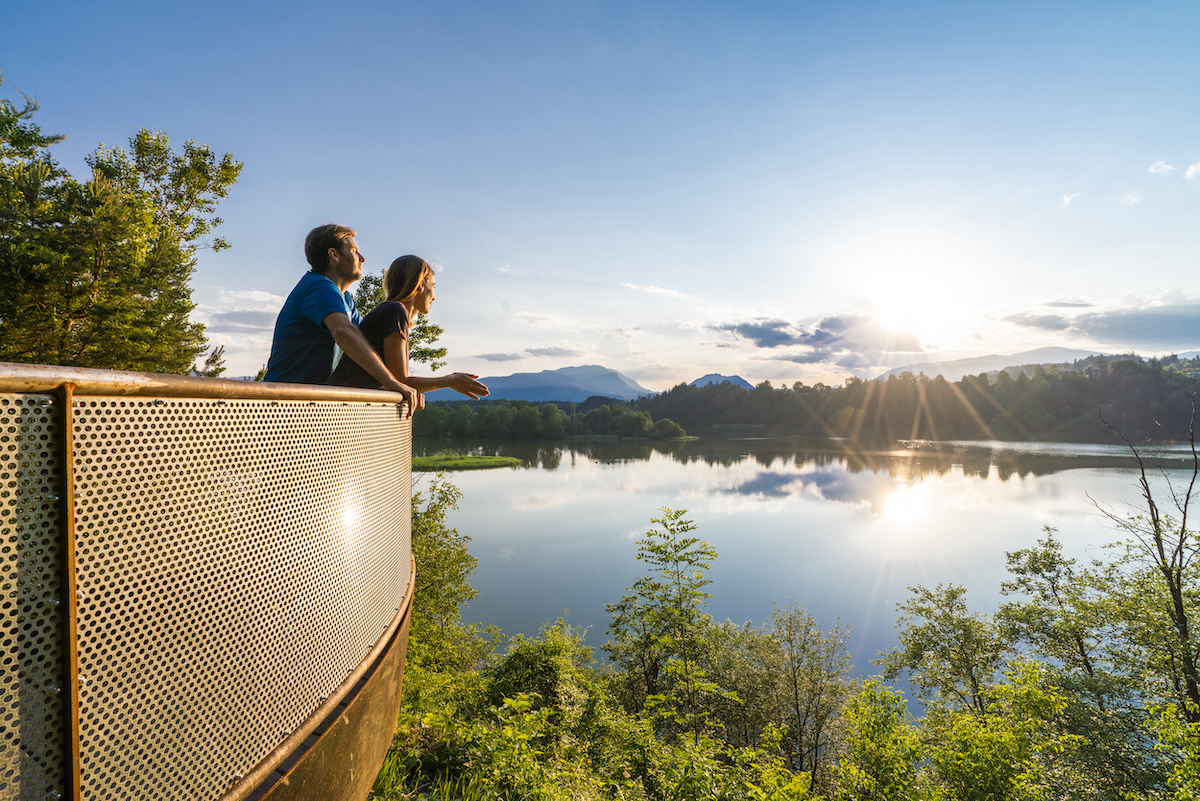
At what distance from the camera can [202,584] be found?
1.01 m

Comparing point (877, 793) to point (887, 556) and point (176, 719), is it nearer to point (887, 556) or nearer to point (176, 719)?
point (176, 719)

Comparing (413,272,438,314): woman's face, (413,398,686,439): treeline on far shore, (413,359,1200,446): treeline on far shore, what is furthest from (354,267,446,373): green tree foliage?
(413,359,1200,446): treeline on far shore

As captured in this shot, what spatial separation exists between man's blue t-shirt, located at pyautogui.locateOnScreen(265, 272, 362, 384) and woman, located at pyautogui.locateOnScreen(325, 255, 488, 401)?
0.30ft

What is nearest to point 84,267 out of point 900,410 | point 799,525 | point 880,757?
point 880,757

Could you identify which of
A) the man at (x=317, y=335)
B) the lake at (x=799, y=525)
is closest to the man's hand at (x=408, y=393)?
the man at (x=317, y=335)

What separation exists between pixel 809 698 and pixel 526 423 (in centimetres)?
7983

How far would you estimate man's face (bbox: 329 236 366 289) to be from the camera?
235 cm

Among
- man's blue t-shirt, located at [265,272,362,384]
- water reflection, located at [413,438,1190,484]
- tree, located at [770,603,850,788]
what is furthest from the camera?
water reflection, located at [413,438,1190,484]

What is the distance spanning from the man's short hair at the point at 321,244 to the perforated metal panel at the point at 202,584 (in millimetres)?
1174

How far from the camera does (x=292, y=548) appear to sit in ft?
4.25

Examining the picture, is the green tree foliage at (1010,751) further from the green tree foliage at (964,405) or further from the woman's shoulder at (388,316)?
the green tree foliage at (964,405)

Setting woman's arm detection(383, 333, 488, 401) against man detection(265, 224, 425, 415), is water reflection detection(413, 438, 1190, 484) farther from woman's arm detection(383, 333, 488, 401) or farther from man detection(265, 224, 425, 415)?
man detection(265, 224, 425, 415)

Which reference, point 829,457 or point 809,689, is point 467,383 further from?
point 829,457

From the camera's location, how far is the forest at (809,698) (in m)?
6.45
